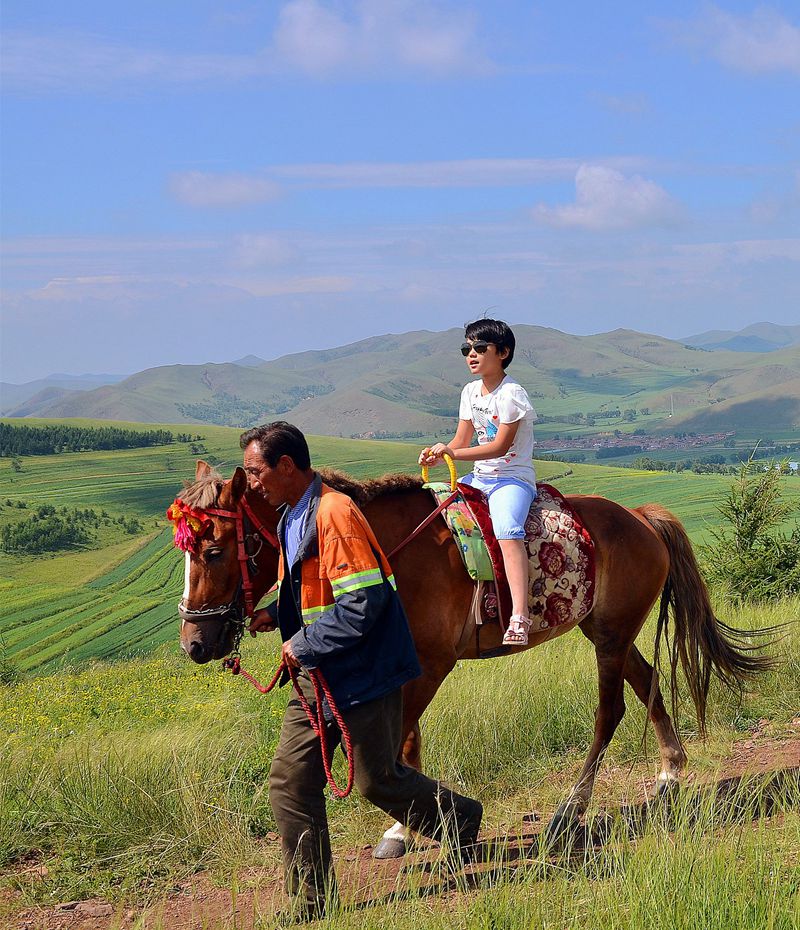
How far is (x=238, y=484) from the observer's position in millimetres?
4727

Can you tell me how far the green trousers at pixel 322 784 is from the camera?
4160 mm

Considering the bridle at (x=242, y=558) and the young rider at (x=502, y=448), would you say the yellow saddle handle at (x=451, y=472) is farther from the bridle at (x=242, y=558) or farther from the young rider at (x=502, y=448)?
the bridle at (x=242, y=558)

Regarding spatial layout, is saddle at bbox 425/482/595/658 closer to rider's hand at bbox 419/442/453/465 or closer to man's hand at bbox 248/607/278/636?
rider's hand at bbox 419/442/453/465

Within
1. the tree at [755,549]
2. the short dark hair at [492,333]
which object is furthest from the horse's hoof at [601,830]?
the tree at [755,549]

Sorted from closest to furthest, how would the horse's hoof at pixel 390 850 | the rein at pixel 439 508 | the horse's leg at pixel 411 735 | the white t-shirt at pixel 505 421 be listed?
the horse's leg at pixel 411 735, the rein at pixel 439 508, the horse's hoof at pixel 390 850, the white t-shirt at pixel 505 421

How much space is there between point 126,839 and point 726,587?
9.49 meters

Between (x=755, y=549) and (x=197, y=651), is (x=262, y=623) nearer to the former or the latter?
(x=197, y=651)

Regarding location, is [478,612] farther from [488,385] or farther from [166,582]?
[166,582]

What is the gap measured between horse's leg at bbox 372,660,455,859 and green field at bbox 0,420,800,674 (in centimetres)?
1135

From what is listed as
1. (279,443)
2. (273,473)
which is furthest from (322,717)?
(279,443)

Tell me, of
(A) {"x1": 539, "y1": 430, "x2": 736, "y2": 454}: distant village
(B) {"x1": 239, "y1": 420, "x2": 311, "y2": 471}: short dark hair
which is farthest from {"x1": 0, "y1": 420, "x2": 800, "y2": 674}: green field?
(A) {"x1": 539, "y1": 430, "x2": 736, "y2": 454}: distant village

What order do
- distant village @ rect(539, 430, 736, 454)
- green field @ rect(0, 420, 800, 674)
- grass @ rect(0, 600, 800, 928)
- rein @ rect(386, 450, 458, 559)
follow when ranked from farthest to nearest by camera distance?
distant village @ rect(539, 430, 736, 454)
green field @ rect(0, 420, 800, 674)
rein @ rect(386, 450, 458, 559)
grass @ rect(0, 600, 800, 928)

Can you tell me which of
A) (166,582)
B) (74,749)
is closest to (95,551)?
(166,582)

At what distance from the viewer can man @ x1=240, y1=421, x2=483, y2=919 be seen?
156 inches
